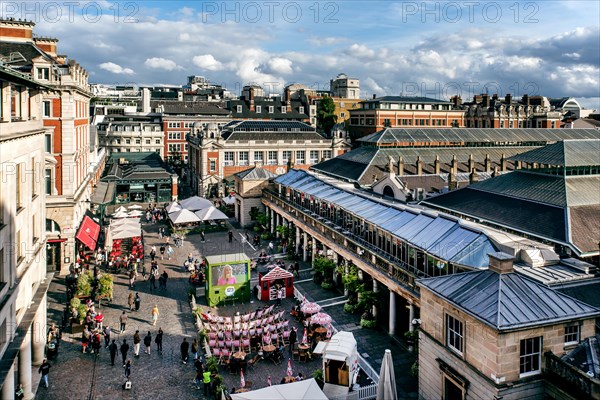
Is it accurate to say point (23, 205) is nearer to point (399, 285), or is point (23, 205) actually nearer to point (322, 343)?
point (322, 343)

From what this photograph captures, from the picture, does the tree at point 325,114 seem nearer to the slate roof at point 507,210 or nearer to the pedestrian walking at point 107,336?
the slate roof at point 507,210

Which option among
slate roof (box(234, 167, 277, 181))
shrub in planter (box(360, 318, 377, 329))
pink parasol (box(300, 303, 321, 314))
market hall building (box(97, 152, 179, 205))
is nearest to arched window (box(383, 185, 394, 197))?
shrub in planter (box(360, 318, 377, 329))

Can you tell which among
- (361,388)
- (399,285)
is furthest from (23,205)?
(399,285)

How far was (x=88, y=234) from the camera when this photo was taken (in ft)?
139

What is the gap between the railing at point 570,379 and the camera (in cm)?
1599

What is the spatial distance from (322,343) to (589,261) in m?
14.9

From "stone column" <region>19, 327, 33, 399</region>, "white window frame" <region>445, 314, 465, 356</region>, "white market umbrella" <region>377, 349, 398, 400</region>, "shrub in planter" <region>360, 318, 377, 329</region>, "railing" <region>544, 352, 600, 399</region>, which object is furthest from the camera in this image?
"shrub in planter" <region>360, 318, 377, 329</region>

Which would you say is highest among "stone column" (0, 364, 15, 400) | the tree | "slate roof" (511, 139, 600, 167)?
the tree

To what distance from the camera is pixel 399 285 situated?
90.3 ft

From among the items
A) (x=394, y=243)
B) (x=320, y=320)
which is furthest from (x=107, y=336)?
(x=394, y=243)

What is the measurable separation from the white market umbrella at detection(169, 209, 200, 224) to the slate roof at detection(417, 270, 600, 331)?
1552 inches

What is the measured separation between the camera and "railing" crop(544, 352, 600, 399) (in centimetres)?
1599

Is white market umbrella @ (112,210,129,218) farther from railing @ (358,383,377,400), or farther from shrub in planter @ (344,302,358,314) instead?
railing @ (358,383,377,400)

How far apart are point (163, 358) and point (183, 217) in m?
29.8
